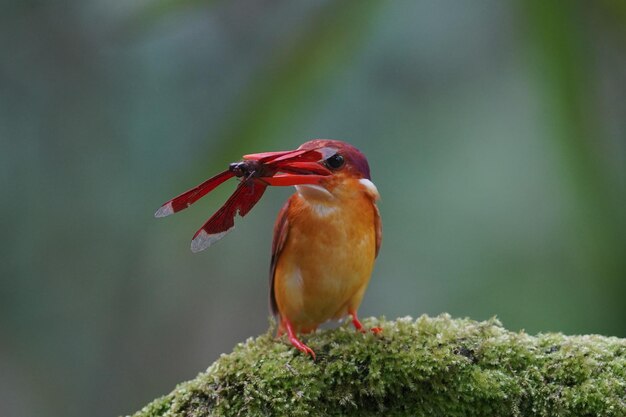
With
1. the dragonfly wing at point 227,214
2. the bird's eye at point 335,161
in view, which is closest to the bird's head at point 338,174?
the bird's eye at point 335,161

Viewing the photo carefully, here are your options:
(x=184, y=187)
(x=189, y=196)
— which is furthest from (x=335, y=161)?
(x=184, y=187)

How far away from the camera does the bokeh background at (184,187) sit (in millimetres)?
3877

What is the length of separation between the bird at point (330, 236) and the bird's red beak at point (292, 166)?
2cm

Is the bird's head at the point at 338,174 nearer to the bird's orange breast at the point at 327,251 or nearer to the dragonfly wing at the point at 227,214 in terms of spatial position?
the bird's orange breast at the point at 327,251

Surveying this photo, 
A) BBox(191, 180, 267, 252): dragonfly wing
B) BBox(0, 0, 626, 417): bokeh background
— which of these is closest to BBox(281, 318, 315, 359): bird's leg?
BBox(191, 180, 267, 252): dragonfly wing

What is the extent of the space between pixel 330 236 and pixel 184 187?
51.7 inches

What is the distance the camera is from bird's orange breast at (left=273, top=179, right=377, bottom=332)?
89.7 inches

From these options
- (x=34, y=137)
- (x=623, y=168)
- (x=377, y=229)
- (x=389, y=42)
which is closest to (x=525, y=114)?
(x=389, y=42)

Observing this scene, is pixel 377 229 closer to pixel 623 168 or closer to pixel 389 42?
pixel 623 168

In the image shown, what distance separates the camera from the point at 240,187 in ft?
6.44

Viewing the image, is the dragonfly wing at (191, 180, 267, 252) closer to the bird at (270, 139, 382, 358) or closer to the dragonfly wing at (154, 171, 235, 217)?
the dragonfly wing at (154, 171, 235, 217)

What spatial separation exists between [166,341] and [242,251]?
753 mm

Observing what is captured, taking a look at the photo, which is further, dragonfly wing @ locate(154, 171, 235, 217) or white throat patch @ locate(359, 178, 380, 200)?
white throat patch @ locate(359, 178, 380, 200)

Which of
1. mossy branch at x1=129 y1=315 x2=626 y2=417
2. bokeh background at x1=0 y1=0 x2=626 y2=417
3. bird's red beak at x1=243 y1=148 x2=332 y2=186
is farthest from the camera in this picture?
bokeh background at x1=0 y1=0 x2=626 y2=417
